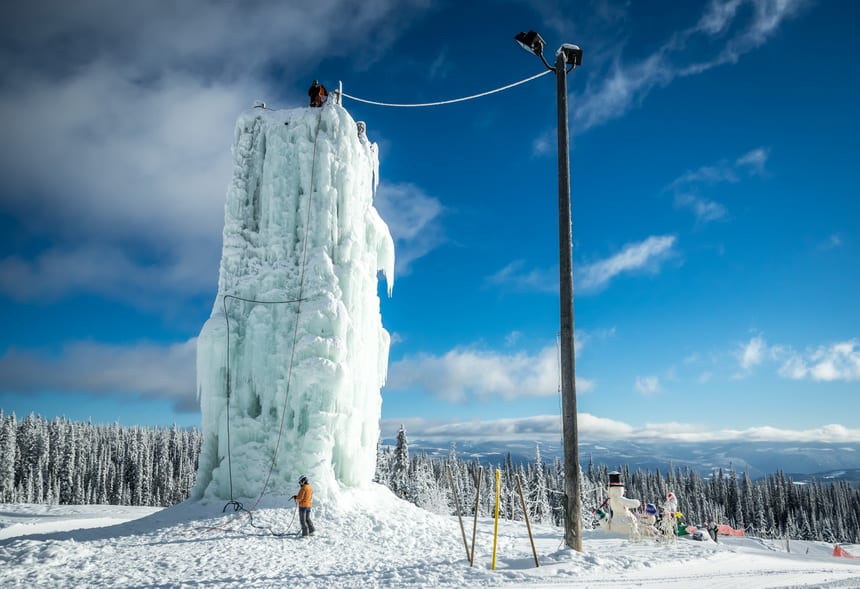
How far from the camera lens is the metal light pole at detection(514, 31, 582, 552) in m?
9.64

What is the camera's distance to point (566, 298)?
10250 mm

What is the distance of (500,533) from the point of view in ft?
46.1

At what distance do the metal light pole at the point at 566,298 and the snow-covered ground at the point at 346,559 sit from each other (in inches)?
31.2

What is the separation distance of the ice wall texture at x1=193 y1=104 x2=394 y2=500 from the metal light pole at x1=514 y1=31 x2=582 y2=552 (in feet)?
25.6

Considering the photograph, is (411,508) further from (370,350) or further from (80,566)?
(80,566)

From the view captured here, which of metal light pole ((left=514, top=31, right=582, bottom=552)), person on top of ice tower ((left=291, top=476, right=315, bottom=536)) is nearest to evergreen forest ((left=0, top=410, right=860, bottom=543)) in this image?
person on top of ice tower ((left=291, top=476, right=315, bottom=536))

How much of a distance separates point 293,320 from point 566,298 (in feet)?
31.5

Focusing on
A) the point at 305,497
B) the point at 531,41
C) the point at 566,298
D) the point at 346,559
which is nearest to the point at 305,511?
the point at 305,497

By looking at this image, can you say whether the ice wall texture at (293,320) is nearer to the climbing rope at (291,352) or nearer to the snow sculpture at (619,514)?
the climbing rope at (291,352)

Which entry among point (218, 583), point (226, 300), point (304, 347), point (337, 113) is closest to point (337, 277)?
point (304, 347)

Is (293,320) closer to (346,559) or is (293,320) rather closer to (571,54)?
(346,559)

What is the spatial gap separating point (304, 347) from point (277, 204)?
514cm

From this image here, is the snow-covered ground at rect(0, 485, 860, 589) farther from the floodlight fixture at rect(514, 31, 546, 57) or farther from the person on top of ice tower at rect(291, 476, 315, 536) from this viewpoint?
the floodlight fixture at rect(514, 31, 546, 57)

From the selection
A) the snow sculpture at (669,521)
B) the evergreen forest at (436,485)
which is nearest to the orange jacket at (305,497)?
the snow sculpture at (669,521)
